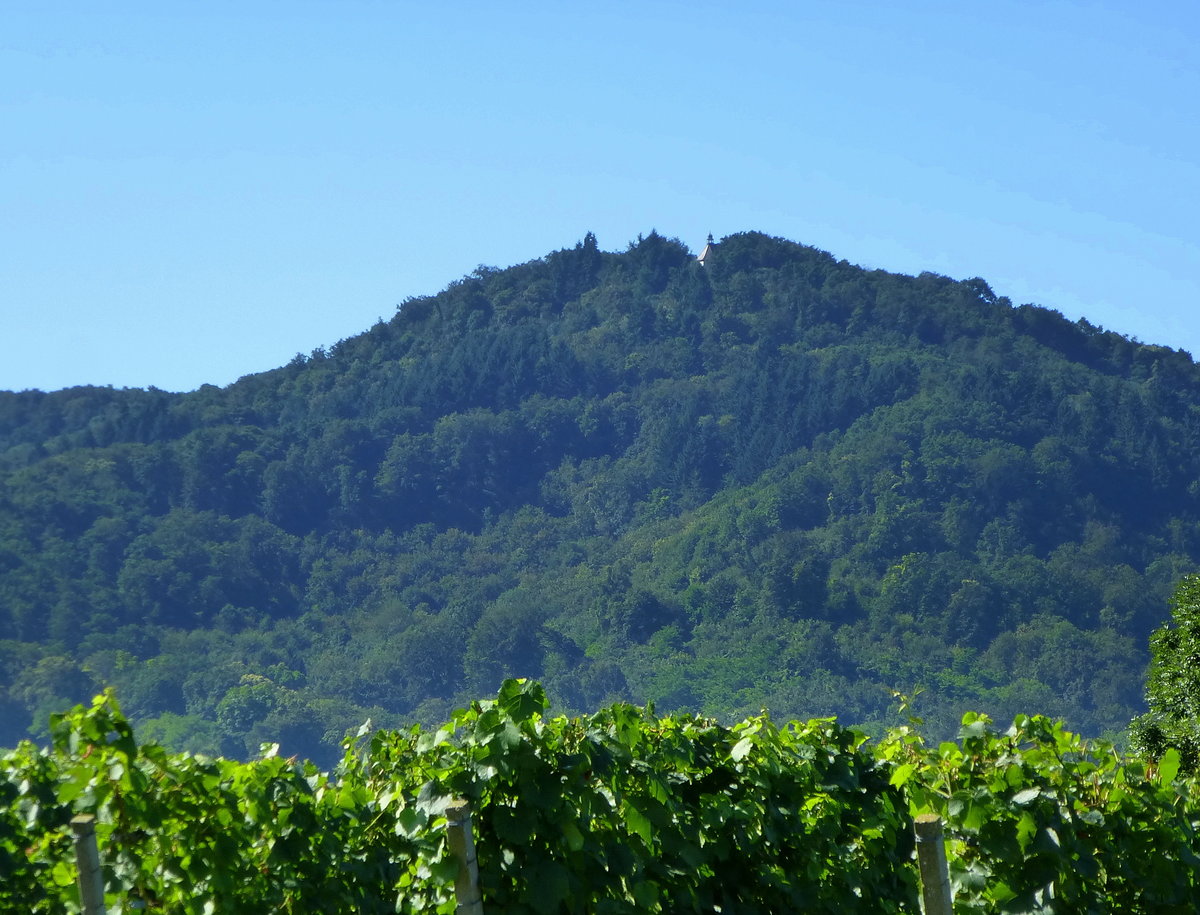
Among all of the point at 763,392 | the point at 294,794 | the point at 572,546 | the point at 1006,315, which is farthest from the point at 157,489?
the point at 294,794

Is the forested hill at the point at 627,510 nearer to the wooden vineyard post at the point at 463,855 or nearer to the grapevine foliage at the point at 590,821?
the grapevine foliage at the point at 590,821

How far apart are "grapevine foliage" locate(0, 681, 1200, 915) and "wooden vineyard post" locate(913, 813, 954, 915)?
16.2 inches

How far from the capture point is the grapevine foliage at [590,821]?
4023 mm

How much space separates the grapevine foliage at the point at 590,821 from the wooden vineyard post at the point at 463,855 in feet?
0.13

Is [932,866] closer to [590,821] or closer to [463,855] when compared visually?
[590,821]

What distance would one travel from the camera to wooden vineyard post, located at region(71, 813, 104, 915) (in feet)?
12.1

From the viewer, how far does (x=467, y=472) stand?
11050 centimetres

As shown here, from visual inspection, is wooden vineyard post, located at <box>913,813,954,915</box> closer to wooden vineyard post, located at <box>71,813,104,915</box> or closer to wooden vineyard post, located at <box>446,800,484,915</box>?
wooden vineyard post, located at <box>446,800,484,915</box>

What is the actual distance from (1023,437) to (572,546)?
29102 mm

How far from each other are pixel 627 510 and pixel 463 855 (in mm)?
102162

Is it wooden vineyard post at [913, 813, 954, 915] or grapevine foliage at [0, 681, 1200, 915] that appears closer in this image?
wooden vineyard post at [913, 813, 954, 915]

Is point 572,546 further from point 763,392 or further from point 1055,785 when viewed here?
point 1055,785

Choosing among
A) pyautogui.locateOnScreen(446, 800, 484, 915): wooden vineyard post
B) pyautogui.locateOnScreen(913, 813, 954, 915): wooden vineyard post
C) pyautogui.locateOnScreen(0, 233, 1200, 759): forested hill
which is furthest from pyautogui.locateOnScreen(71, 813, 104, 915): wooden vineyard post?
pyautogui.locateOnScreen(0, 233, 1200, 759): forested hill

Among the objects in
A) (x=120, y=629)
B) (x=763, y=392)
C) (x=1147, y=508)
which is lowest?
(x=120, y=629)
